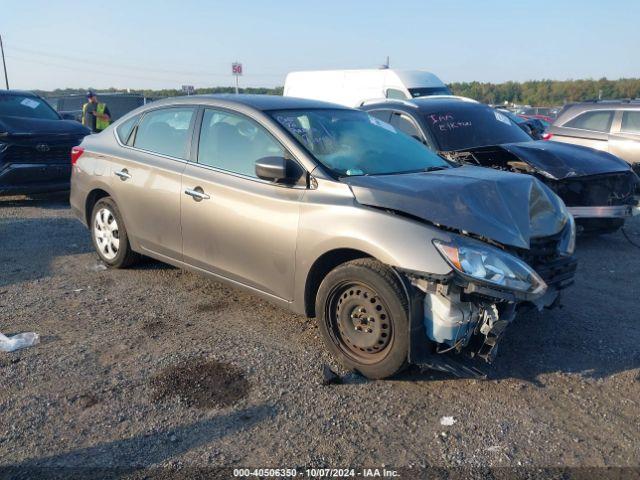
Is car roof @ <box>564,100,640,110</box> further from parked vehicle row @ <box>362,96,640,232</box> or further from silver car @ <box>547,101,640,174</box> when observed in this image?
parked vehicle row @ <box>362,96,640,232</box>

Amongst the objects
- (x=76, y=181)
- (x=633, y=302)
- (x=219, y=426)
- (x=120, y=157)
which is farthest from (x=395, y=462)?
(x=76, y=181)

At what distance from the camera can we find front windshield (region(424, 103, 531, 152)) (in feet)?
24.6

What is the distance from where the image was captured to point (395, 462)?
3.03 meters

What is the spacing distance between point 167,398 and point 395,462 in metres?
1.42

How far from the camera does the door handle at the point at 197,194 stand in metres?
4.75

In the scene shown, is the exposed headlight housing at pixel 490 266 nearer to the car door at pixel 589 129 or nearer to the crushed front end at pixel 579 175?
the crushed front end at pixel 579 175

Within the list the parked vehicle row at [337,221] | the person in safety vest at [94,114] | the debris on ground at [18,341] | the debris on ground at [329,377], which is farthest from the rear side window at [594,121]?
the person in safety vest at [94,114]

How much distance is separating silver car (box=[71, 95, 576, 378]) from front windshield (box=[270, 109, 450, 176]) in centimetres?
2

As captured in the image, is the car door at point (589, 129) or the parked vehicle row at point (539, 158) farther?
the car door at point (589, 129)

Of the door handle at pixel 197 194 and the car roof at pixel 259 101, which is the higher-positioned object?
the car roof at pixel 259 101

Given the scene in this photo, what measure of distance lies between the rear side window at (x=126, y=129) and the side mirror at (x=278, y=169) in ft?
7.04

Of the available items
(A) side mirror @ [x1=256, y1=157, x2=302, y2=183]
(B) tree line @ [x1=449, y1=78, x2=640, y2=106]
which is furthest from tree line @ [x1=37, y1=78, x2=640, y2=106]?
(A) side mirror @ [x1=256, y1=157, x2=302, y2=183]

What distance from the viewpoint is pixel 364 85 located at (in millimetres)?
16469

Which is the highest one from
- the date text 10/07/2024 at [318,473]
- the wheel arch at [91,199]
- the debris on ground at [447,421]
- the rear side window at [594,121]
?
the rear side window at [594,121]
